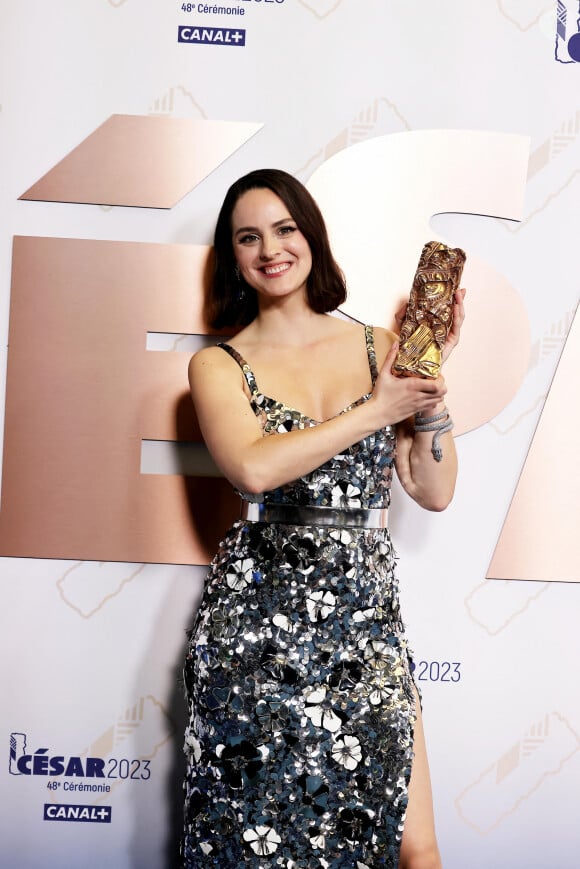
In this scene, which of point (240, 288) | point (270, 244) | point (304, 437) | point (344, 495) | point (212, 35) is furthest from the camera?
point (212, 35)

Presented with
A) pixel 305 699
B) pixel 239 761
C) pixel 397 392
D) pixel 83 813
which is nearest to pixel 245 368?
pixel 397 392

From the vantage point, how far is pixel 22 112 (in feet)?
8.07

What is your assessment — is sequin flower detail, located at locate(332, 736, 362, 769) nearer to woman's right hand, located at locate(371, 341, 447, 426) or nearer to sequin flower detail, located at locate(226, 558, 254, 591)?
sequin flower detail, located at locate(226, 558, 254, 591)

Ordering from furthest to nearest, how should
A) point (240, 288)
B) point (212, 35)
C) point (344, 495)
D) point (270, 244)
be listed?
1. point (212, 35)
2. point (240, 288)
3. point (270, 244)
4. point (344, 495)

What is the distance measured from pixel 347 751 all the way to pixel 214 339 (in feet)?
3.82

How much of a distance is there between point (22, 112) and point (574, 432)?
173cm

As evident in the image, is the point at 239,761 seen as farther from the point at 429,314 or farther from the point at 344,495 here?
the point at 429,314

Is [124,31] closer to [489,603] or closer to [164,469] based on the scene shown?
[164,469]

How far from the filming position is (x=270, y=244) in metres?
2.02

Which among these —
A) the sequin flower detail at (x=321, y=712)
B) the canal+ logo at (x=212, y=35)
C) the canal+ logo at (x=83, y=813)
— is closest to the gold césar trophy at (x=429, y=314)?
the sequin flower detail at (x=321, y=712)

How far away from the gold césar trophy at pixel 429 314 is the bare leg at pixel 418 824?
77 centimetres

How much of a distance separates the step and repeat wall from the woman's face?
41cm

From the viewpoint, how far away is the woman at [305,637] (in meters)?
1.84

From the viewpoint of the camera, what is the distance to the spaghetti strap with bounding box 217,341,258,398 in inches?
77.9
